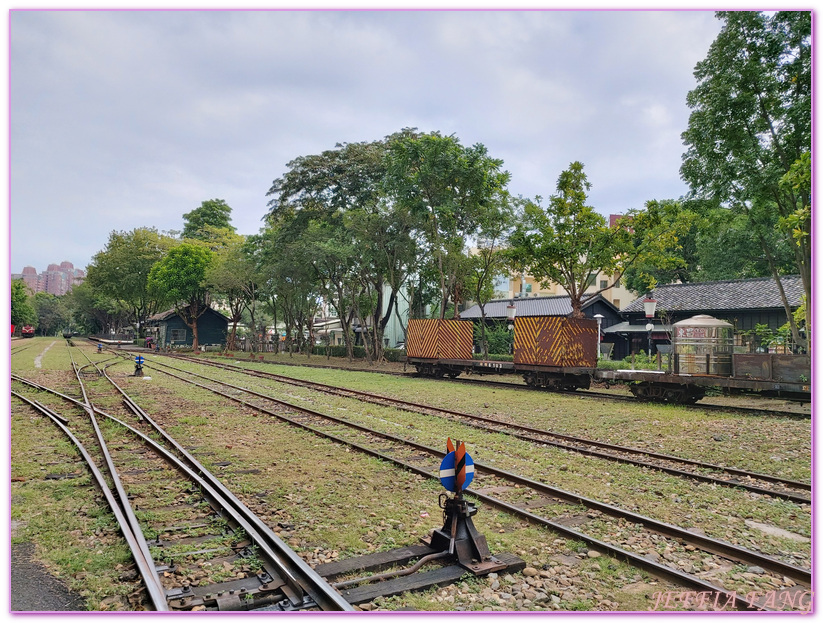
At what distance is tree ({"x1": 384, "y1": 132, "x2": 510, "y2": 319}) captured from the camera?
77.7 ft

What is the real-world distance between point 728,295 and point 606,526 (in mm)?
28517

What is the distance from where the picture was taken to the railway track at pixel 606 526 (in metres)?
4.36

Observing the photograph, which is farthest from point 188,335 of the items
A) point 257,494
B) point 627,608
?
point 627,608

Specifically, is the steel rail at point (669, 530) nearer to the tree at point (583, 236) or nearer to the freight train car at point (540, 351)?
the freight train car at point (540, 351)

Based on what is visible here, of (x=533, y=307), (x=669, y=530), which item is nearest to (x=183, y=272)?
(x=533, y=307)

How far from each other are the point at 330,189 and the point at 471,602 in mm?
29318

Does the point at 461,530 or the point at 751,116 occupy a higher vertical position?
the point at 751,116

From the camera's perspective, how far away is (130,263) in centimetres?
5531

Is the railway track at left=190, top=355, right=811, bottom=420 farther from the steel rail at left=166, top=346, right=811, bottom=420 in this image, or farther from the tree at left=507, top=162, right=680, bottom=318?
the tree at left=507, top=162, right=680, bottom=318

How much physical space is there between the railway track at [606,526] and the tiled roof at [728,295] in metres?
24.5

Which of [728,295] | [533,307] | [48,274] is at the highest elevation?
[728,295]

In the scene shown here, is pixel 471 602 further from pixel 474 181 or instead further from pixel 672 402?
pixel 474 181

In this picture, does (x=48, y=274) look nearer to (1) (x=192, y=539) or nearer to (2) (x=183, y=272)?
(1) (x=192, y=539)

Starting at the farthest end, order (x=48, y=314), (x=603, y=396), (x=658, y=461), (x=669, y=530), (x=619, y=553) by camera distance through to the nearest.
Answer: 1. (x=48, y=314)
2. (x=603, y=396)
3. (x=658, y=461)
4. (x=669, y=530)
5. (x=619, y=553)
